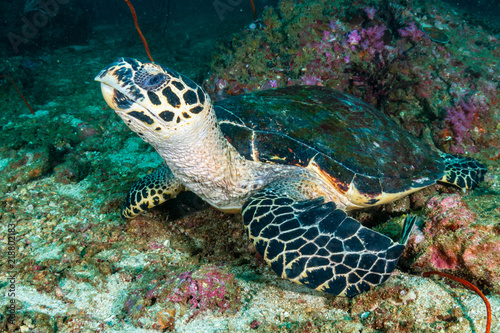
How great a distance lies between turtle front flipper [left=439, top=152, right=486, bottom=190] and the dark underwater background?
11 cm

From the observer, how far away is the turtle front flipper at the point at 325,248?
1686mm

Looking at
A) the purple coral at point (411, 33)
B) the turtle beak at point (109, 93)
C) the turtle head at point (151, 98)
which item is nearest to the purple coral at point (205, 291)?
the turtle head at point (151, 98)

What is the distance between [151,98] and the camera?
188cm

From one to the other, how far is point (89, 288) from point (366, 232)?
2.09 m

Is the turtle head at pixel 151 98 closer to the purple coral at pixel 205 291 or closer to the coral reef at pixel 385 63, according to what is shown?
the purple coral at pixel 205 291

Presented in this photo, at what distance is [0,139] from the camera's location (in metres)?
4.27

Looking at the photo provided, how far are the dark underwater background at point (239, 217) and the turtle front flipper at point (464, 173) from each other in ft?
0.37

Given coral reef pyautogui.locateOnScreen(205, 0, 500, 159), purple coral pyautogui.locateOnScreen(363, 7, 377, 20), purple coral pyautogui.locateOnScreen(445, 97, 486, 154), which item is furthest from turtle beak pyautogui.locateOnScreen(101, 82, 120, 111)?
purple coral pyautogui.locateOnScreen(363, 7, 377, 20)

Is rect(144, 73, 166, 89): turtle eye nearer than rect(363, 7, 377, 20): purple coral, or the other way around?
rect(144, 73, 166, 89): turtle eye

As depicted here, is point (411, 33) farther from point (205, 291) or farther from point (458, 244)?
point (205, 291)

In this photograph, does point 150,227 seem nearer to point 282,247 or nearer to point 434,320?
point 282,247

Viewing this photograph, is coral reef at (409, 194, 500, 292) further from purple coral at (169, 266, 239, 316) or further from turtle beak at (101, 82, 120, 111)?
turtle beak at (101, 82, 120, 111)

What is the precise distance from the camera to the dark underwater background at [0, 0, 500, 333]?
1731mm

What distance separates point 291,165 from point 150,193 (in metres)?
1.48
